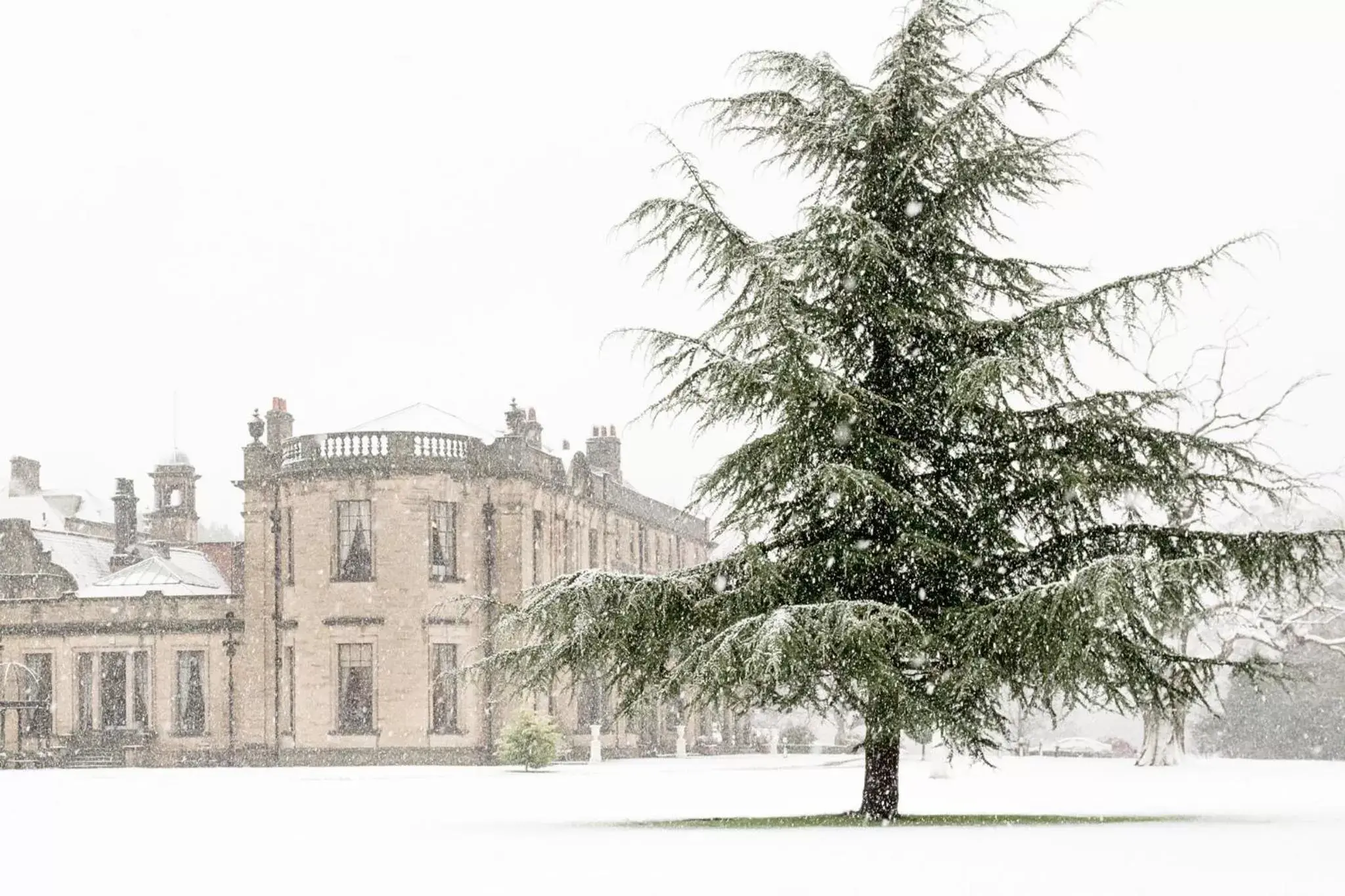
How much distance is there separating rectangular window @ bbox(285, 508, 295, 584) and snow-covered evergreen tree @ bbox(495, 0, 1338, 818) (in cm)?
2586

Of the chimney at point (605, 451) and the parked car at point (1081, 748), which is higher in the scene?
the chimney at point (605, 451)

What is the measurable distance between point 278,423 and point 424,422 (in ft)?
12.9

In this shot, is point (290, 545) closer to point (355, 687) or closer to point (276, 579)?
point (276, 579)

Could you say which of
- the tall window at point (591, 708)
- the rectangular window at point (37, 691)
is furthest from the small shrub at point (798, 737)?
the rectangular window at point (37, 691)

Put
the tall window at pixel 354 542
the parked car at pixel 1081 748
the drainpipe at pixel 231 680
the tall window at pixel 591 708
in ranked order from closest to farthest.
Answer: the tall window at pixel 354 542
the drainpipe at pixel 231 680
the tall window at pixel 591 708
the parked car at pixel 1081 748

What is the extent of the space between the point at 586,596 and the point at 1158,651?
554 cm

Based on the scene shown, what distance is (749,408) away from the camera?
16.2 metres

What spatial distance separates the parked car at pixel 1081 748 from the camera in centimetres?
5453

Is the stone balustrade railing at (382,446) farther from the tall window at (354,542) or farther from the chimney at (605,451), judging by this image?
the chimney at (605,451)

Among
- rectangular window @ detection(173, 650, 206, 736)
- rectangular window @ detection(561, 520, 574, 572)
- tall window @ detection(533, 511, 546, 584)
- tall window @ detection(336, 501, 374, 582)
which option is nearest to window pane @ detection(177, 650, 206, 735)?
rectangular window @ detection(173, 650, 206, 736)

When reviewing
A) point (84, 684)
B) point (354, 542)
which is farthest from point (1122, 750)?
point (84, 684)

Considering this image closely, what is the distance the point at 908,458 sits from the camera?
1600cm

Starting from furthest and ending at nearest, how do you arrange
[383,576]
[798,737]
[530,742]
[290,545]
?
[798,737] < [290,545] < [383,576] < [530,742]

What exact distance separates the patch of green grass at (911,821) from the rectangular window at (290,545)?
25.3 meters
